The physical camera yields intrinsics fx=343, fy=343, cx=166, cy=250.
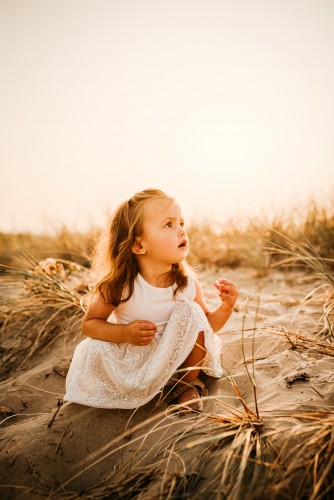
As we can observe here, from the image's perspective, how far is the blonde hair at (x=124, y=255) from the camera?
1.84 m

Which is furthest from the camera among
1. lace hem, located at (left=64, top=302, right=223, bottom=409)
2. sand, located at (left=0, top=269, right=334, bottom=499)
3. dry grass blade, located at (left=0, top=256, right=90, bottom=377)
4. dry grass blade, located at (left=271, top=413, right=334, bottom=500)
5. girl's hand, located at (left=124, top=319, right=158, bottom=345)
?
dry grass blade, located at (left=0, top=256, right=90, bottom=377)

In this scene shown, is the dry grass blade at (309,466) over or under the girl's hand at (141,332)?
under

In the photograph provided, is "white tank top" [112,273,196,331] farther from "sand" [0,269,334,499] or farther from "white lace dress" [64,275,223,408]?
"sand" [0,269,334,499]

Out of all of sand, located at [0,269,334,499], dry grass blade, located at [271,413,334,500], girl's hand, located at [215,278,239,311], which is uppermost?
girl's hand, located at [215,278,239,311]

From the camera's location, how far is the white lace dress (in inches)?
68.2

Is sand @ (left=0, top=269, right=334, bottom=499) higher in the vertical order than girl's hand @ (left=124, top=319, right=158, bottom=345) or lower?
lower

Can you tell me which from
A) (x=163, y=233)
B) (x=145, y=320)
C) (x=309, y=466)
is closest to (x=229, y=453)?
(x=309, y=466)

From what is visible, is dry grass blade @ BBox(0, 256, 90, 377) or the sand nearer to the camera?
the sand

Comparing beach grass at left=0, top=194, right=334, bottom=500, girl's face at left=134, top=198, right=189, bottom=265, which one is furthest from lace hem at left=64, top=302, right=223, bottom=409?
girl's face at left=134, top=198, right=189, bottom=265

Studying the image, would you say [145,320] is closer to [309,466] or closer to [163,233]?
[163,233]

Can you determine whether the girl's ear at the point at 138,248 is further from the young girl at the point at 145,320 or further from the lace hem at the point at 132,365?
the lace hem at the point at 132,365

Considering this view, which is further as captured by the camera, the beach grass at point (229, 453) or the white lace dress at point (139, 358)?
the white lace dress at point (139, 358)

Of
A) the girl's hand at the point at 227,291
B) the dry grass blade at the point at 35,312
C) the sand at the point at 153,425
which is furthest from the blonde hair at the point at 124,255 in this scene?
the dry grass blade at the point at 35,312

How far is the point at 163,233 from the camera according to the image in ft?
5.90
